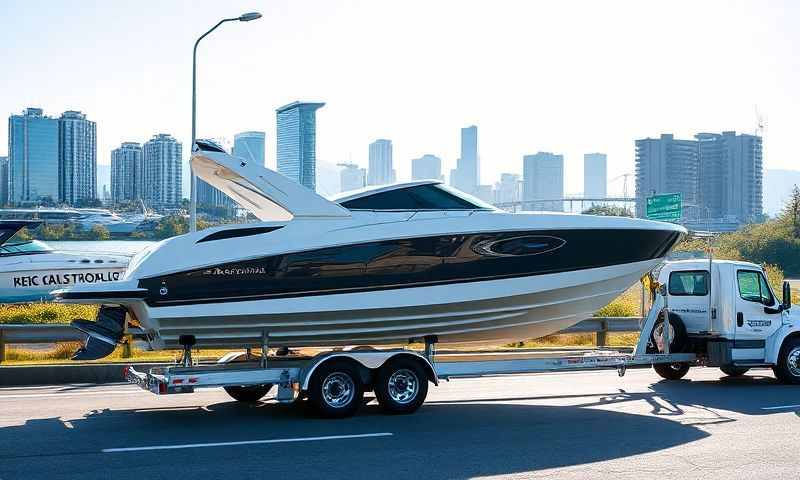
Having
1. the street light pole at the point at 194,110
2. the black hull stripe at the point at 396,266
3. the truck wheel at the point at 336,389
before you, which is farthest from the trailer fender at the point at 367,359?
the street light pole at the point at 194,110

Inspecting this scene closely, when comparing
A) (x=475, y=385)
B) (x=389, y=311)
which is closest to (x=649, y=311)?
(x=475, y=385)

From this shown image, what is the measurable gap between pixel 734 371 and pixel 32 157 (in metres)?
96.2

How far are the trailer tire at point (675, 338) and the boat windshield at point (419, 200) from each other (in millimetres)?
3872

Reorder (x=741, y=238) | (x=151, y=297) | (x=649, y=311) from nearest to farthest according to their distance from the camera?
(x=151, y=297) → (x=649, y=311) → (x=741, y=238)

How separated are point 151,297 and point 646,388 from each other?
26.1ft

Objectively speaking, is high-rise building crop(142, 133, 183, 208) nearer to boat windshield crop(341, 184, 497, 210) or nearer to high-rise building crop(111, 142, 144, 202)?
high-rise building crop(111, 142, 144, 202)

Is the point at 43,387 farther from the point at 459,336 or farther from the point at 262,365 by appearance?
the point at 459,336

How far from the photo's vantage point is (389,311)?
12.5 metres

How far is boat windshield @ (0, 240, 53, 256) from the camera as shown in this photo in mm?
26406

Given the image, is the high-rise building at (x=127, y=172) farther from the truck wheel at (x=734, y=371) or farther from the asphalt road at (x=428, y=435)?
the asphalt road at (x=428, y=435)

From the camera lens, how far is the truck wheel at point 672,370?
15815 millimetres

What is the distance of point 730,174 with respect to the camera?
611 feet

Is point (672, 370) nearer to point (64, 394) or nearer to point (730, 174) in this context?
point (64, 394)

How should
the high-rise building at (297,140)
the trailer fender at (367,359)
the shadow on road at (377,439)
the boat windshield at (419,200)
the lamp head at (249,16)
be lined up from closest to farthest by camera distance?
the shadow on road at (377,439)
the trailer fender at (367,359)
the boat windshield at (419,200)
the lamp head at (249,16)
the high-rise building at (297,140)
